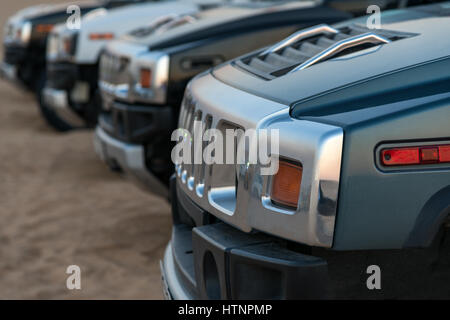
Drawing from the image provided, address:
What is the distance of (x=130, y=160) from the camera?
13.0 ft

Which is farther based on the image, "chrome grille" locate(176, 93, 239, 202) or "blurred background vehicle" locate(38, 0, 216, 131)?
"blurred background vehicle" locate(38, 0, 216, 131)

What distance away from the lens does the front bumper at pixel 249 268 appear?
1.83 m

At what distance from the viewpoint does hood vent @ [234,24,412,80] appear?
2.37 metres

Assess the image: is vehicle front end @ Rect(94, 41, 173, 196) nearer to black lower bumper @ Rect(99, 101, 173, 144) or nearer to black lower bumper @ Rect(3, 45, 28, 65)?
black lower bumper @ Rect(99, 101, 173, 144)

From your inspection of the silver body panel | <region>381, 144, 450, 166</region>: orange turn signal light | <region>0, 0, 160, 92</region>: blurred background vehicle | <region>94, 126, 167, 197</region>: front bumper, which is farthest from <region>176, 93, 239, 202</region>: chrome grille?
<region>0, 0, 160, 92</region>: blurred background vehicle

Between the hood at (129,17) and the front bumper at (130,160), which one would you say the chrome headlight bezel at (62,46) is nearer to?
the hood at (129,17)

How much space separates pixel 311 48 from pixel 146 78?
1583 mm

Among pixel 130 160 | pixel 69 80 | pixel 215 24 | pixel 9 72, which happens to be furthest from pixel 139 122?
pixel 9 72

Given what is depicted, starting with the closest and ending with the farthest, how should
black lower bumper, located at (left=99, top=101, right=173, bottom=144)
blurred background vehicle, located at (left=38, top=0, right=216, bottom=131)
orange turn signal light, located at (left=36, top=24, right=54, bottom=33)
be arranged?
black lower bumper, located at (left=99, top=101, right=173, bottom=144) → blurred background vehicle, located at (left=38, top=0, right=216, bottom=131) → orange turn signal light, located at (left=36, top=24, right=54, bottom=33)

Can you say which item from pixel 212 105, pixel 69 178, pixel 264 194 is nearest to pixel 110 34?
pixel 69 178

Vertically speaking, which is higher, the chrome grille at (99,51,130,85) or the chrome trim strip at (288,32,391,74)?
the chrome trim strip at (288,32,391,74)

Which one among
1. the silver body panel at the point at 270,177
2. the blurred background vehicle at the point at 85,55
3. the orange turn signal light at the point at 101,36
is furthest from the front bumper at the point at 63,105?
the silver body panel at the point at 270,177

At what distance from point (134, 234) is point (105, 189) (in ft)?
4.40

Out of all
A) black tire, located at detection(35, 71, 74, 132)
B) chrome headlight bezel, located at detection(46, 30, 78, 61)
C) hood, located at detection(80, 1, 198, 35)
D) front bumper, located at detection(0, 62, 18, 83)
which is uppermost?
hood, located at detection(80, 1, 198, 35)
